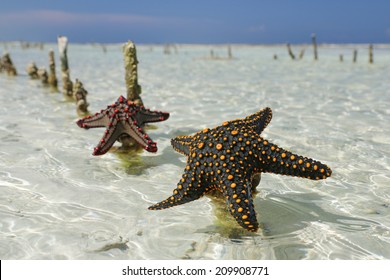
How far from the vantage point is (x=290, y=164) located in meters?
4.54

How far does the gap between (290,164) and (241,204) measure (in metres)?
0.86

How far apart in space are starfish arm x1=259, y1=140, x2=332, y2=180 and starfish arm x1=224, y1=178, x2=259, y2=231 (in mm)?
458

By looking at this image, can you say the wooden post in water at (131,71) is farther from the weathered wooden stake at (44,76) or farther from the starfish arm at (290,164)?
the weathered wooden stake at (44,76)

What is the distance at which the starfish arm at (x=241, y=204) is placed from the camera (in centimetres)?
407

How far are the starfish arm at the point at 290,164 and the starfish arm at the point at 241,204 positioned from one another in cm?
46

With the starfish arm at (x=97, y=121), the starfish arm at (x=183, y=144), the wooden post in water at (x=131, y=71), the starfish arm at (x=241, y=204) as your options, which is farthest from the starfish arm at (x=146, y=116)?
the starfish arm at (x=241, y=204)

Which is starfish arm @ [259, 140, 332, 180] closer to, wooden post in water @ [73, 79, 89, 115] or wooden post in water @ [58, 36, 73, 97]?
wooden post in water @ [73, 79, 89, 115]

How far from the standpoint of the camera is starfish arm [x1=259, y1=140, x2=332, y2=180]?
4.49 meters

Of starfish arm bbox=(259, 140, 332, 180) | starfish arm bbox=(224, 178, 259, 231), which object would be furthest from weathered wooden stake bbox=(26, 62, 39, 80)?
starfish arm bbox=(224, 178, 259, 231)
